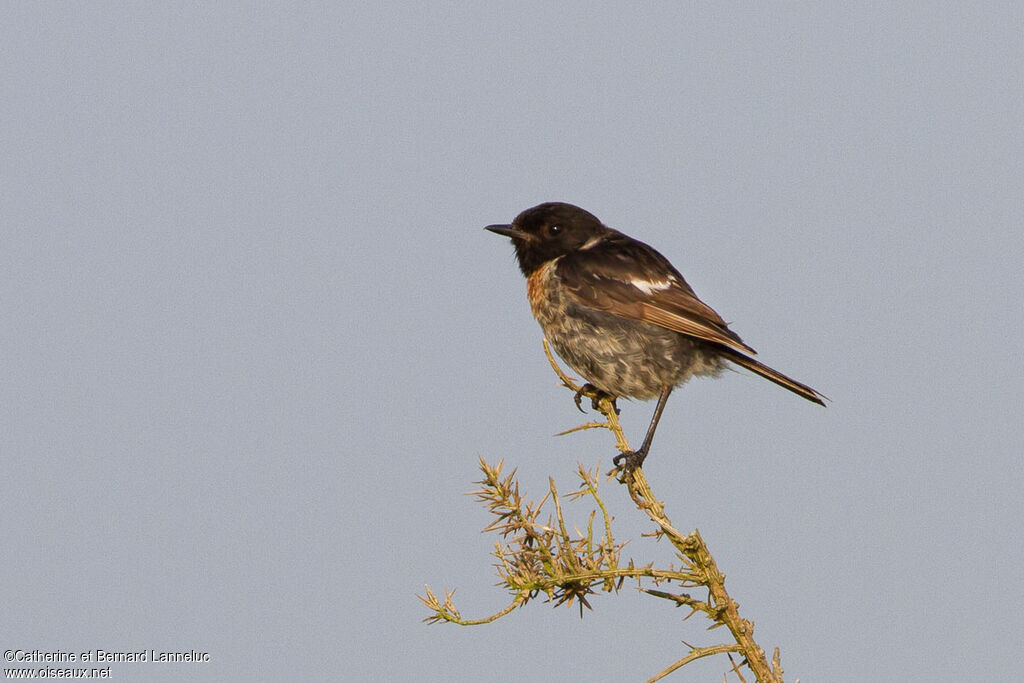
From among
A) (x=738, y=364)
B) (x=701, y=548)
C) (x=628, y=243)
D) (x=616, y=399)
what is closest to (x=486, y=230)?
(x=628, y=243)

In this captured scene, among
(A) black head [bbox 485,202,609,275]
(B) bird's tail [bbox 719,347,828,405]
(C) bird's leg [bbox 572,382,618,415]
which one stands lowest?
(B) bird's tail [bbox 719,347,828,405]

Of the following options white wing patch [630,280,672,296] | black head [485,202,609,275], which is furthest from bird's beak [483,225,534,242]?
white wing patch [630,280,672,296]

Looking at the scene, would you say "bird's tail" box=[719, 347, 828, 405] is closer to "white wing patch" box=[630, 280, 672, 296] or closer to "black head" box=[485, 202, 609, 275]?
"white wing patch" box=[630, 280, 672, 296]

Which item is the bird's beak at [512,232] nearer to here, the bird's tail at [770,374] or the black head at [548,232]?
the black head at [548,232]

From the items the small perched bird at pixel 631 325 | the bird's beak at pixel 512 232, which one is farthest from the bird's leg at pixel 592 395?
the bird's beak at pixel 512 232

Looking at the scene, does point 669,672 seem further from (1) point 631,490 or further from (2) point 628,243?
(2) point 628,243

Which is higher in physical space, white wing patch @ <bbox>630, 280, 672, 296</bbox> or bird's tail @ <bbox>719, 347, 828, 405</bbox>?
white wing patch @ <bbox>630, 280, 672, 296</bbox>

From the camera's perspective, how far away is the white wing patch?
586 centimetres

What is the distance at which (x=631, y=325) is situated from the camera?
5770mm

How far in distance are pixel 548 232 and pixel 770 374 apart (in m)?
1.82

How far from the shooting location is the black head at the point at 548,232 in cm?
654

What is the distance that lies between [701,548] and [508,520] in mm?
524

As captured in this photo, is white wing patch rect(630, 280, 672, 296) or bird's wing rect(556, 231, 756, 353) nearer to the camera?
bird's wing rect(556, 231, 756, 353)

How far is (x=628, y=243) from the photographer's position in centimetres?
639
